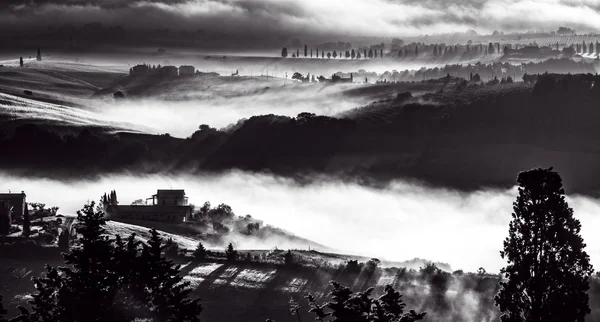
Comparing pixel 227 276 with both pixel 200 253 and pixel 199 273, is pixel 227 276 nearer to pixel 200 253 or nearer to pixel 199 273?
pixel 199 273

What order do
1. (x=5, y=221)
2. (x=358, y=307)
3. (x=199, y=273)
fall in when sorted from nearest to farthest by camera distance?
(x=358, y=307)
(x=199, y=273)
(x=5, y=221)

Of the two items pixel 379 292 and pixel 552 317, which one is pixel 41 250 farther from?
pixel 552 317

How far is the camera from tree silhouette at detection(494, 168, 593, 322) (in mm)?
73375

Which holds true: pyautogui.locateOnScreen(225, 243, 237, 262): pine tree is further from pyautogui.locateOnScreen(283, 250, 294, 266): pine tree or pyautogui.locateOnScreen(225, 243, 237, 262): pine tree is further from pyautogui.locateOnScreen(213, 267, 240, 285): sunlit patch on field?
pyautogui.locateOnScreen(283, 250, 294, 266): pine tree

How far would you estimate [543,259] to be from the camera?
245 ft

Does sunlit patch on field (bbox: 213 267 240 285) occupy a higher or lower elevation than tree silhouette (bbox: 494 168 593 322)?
lower

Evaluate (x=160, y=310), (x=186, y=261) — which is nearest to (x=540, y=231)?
(x=160, y=310)

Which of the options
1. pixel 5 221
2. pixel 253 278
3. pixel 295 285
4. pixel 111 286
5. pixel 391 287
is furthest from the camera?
pixel 5 221

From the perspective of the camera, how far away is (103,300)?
75.2 meters

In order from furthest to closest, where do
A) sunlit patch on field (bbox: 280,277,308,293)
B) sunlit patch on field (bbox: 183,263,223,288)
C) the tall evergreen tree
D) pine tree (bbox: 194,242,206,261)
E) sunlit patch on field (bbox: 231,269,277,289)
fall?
the tall evergreen tree → pine tree (bbox: 194,242,206,261) → sunlit patch on field (bbox: 183,263,223,288) → sunlit patch on field (bbox: 231,269,277,289) → sunlit patch on field (bbox: 280,277,308,293)

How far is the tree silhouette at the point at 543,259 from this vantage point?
241 ft

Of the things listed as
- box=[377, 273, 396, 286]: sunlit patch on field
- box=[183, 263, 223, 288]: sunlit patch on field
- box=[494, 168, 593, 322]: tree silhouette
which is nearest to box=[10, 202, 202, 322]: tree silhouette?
box=[494, 168, 593, 322]: tree silhouette

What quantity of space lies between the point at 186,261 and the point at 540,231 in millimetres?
92371

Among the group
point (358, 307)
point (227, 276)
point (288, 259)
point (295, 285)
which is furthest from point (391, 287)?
point (288, 259)
